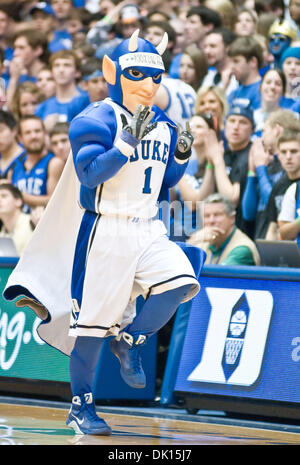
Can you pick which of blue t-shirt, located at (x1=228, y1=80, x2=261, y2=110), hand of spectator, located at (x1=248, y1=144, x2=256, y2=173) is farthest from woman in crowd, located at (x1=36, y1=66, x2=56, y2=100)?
hand of spectator, located at (x1=248, y1=144, x2=256, y2=173)

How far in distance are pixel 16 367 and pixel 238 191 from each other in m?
2.64

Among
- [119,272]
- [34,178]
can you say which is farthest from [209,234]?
[34,178]

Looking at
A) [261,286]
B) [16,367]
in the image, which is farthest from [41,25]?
[261,286]

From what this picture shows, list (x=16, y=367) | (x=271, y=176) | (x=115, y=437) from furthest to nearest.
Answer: (x=271, y=176) → (x=16, y=367) → (x=115, y=437)

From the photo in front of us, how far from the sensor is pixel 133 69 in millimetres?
5699

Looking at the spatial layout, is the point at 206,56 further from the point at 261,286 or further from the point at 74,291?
the point at 74,291

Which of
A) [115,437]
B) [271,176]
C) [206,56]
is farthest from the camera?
[206,56]

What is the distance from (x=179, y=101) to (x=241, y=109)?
63 centimetres

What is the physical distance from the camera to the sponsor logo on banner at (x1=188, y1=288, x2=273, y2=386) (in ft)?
21.0

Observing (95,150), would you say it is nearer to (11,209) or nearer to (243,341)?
(243,341)

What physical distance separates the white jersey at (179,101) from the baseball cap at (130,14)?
295cm

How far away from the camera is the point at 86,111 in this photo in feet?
18.6

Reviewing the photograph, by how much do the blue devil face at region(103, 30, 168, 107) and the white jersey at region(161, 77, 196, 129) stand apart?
3140mm

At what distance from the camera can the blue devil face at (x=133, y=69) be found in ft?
18.7
